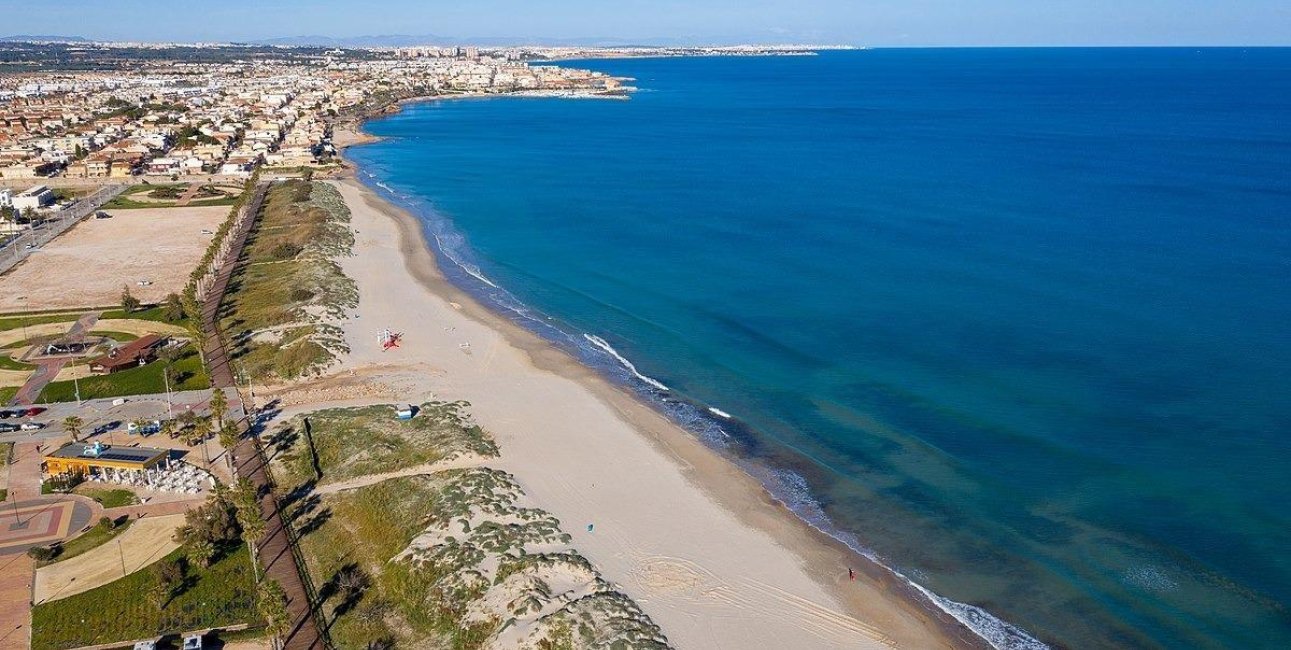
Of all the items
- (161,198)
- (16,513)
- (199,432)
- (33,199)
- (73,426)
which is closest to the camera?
(16,513)

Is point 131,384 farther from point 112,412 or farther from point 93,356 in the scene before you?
point 93,356

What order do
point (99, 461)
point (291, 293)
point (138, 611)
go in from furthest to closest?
1. point (291, 293)
2. point (99, 461)
3. point (138, 611)

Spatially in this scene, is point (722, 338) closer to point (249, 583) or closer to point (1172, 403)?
point (1172, 403)

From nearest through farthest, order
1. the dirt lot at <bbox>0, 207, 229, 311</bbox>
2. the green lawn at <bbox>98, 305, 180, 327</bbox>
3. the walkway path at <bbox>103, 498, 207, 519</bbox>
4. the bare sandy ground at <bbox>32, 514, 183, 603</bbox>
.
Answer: the bare sandy ground at <bbox>32, 514, 183, 603</bbox>, the walkway path at <bbox>103, 498, 207, 519</bbox>, the green lawn at <bbox>98, 305, 180, 327</bbox>, the dirt lot at <bbox>0, 207, 229, 311</bbox>

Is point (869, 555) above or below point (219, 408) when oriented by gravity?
above

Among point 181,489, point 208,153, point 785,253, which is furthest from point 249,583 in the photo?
point 208,153

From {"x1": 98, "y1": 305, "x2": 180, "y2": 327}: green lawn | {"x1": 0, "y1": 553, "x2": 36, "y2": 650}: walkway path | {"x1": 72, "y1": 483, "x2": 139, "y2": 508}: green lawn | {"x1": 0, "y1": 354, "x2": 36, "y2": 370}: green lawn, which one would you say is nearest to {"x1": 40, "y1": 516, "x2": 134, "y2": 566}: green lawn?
{"x1": 0, "y1": 553, "x2": 36, "y2": 650}: walkway path

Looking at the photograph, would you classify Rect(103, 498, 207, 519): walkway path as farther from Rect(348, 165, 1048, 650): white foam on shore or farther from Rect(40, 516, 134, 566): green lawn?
Rect(348, 165, 1048, 650): white foam on shore

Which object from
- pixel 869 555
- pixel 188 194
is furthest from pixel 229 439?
pixel 188 194
